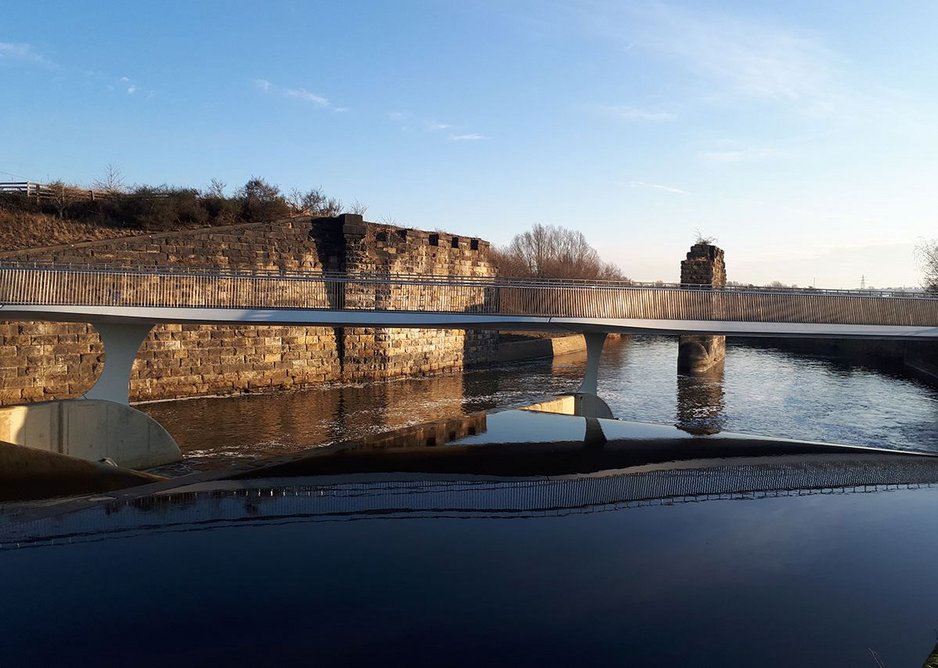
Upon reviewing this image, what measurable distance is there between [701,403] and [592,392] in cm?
851

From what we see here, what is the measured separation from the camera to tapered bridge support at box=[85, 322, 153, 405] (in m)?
18.1

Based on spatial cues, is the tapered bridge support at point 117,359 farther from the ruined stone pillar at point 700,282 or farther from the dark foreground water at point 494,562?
the ruined stone pillar at point 700,282

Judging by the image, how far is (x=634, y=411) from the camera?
2617 centimetres

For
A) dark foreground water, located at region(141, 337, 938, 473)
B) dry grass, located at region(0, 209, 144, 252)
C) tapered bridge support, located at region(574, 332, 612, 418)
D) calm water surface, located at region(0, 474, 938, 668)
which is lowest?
dark foreground water, located at region(141, 337, 938, 473)

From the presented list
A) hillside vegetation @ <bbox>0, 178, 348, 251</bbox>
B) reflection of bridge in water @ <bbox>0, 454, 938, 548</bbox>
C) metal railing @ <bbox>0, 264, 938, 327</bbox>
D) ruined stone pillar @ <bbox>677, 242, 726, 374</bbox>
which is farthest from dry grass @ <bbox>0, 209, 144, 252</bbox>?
ruined stone pillar @ <bbox>677, 242, 726, 374</bbox>

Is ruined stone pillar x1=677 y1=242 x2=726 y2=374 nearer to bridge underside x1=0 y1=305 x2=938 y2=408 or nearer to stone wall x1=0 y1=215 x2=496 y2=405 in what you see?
stone wall x1=0 y1=215 x2=496 y2=405

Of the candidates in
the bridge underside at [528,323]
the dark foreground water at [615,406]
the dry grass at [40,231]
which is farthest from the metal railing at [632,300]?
→ the dry grass at [40,231]

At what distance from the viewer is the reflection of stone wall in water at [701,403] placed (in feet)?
73.6

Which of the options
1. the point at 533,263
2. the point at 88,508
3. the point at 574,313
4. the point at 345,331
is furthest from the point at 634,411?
the point at 533,263

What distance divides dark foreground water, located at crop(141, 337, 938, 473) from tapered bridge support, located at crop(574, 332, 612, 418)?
274 centimetres

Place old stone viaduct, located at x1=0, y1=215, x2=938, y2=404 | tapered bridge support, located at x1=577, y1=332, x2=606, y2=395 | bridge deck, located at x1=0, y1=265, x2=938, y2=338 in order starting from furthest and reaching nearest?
tapered bridge support, located at x1=577, y1=332, x2=606, y2=395 → bridge deck, located at x1=0, y1=265, x2=938, y2=338 → old stone viaduct, located at x1=0, y1=215, x2=938, y2=404

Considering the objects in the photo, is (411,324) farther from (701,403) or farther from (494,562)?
Result: (701,403)

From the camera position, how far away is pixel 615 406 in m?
27.4

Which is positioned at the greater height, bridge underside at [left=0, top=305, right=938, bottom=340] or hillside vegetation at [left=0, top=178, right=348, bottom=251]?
hillside vegetation at [left=0, top=178, right=348, bottom=251]
